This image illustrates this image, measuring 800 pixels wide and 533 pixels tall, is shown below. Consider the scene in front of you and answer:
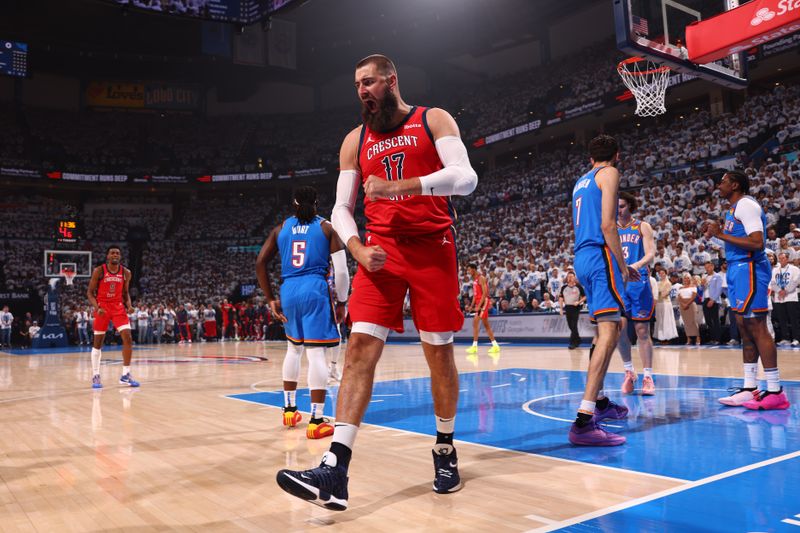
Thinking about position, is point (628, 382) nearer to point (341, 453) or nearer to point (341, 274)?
point (341, 274)

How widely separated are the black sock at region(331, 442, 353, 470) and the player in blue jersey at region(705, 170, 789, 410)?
402cm

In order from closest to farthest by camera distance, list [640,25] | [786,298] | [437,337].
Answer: [437,337]
[640,25]
[786,298]

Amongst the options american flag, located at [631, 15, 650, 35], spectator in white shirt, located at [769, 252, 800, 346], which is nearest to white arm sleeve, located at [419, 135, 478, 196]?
american flag, located at [631, 15, 650, 35]

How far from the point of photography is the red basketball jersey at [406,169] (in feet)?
10.3

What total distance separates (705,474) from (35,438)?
16.0 feet

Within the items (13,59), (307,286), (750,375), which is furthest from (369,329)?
(13,59)

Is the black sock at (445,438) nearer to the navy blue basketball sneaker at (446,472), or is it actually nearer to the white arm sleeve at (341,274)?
the navy blue basketball sneaker at (446,472)

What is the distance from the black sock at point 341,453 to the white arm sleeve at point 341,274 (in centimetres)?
233

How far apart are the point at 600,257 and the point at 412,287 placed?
2008mm

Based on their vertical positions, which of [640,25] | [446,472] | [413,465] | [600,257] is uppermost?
[640,25]

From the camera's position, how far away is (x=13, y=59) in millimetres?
25922

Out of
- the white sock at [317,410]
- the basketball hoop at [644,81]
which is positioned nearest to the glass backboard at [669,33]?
the basketball hoop at [644,81]

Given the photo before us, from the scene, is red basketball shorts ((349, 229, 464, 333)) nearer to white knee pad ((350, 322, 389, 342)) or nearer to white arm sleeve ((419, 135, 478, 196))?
white knee pad ((350, 322, 389, 342))

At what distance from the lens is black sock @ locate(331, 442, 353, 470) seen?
Answer: 9.05 ft
